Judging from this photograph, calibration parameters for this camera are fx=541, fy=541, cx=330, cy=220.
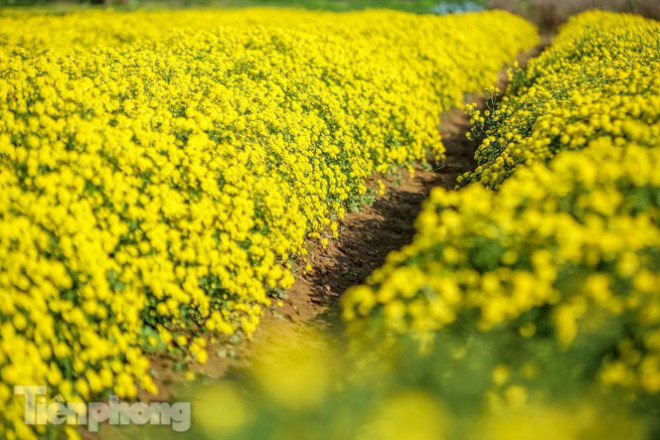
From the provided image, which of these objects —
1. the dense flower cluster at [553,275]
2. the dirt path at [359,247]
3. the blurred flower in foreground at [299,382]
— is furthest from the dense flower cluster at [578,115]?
the blurred flower in foreground at [299,382]

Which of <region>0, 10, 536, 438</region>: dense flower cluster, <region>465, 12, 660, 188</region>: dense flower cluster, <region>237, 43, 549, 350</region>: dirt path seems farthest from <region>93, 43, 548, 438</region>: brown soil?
<region>465, 12, 660, 188</region>: dense flower cluster

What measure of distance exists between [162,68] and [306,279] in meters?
3.15

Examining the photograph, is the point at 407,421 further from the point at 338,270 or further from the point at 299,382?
the point at 338,270

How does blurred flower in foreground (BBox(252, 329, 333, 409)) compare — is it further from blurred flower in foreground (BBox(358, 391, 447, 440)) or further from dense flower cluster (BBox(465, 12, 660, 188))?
dense flower cluster (BBox(465, 12, 660, 188))

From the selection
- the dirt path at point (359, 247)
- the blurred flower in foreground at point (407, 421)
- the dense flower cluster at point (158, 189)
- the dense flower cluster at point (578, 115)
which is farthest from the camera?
the dirt path at point (359, 247)

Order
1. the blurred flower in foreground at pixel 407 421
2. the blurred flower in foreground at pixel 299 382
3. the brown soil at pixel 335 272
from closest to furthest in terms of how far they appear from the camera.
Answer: the blurred flower in foreground at pixel 407 421 < the blurred flower in foreground at pixel 299 382 < the brown soil at pixel 335 272

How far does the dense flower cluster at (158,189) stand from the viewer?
11.1 feet

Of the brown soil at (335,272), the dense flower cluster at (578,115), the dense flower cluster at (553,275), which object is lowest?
the brown soil at (335,272)

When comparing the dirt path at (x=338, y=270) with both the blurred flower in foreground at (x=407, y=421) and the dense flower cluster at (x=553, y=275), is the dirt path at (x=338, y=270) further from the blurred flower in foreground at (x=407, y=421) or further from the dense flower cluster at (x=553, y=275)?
the blurred flower in foreground at (x=407, y=421)

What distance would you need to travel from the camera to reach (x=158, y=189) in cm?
420

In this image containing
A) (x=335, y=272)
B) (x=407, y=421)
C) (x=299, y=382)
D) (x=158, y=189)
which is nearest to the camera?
(x=407, y=421)

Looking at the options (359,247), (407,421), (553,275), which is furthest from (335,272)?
(407,421)

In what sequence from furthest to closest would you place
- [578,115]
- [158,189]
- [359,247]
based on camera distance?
[359,247] < [578,115] < [158,189]

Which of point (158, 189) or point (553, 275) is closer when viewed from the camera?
point (553, 275)
